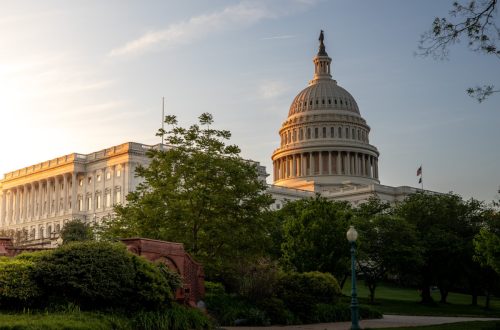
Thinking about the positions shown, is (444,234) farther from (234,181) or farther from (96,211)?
(96,211)

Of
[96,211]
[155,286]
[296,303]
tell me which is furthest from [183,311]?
[96,211]

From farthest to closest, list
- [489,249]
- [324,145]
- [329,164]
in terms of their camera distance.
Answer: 1. [329,164]
2. [324,145]
3. [489,249]

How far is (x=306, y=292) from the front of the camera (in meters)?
40.8

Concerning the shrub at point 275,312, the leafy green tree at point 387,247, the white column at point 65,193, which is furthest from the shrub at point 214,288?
the white column at point 65,193

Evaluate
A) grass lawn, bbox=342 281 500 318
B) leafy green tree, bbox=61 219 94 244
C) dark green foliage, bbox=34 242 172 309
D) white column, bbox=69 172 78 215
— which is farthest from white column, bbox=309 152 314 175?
dark green foliage, bbox=34 242 172 309

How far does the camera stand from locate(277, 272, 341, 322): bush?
3906 centimetres

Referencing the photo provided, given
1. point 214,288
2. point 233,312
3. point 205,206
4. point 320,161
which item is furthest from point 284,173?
point 233,312

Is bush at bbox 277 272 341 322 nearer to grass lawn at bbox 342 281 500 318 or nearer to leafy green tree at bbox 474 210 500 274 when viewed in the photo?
grass lawn at bbox 342 281 500 318

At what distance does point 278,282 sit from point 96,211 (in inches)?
3658

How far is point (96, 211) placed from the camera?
12825 centimetres

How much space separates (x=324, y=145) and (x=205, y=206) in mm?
132041

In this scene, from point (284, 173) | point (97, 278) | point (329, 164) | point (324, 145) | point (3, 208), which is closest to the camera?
point (97, 278)

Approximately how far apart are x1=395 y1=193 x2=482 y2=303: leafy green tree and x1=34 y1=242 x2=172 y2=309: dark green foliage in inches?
A: 1797

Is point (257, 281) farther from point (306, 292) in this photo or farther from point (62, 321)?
point (62, 321)
